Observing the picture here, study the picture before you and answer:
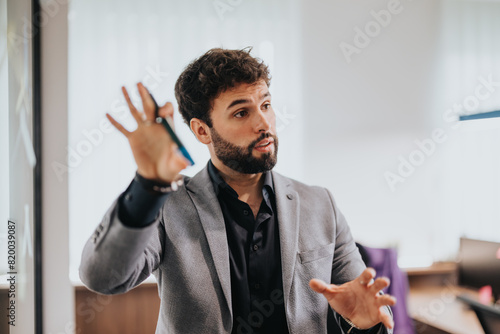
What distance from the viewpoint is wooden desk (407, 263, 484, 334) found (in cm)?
238

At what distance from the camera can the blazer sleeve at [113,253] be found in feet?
2.90

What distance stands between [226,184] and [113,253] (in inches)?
20.1

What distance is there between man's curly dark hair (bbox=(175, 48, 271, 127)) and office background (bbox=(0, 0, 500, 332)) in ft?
4.60

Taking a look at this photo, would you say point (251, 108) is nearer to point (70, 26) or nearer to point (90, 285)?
point (90, 285)

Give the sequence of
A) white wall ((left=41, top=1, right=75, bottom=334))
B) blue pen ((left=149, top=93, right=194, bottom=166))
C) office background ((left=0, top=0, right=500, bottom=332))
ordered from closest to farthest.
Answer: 1. blue pen ((left=149, top=93, right=194, bottom=166))
2. white wall ((left=41, top=1, right=75, bottom=334))
3. office background ((left=0, top=0, right=500, bottom=332))

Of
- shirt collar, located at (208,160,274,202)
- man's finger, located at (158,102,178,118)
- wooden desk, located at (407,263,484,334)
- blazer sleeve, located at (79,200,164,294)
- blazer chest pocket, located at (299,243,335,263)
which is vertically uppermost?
man's finger, located at (158,102,178,118)

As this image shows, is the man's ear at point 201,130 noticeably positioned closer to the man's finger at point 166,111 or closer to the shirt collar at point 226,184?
the shirt collar at point 226,184

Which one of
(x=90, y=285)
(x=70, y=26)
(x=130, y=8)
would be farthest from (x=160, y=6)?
(x=90, y=285)

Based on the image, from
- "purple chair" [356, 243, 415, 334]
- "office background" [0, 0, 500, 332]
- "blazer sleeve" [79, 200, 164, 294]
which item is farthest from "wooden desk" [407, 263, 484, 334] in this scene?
"blazer sleeve" [79, 200, 164, 294]

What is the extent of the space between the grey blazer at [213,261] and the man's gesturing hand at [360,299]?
0.14m

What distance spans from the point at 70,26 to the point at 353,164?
7.44ft

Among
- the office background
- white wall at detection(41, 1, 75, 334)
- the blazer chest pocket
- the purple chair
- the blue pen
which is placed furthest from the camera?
the office background

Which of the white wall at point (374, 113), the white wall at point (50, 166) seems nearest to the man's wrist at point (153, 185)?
the white wall at point (50, 166)

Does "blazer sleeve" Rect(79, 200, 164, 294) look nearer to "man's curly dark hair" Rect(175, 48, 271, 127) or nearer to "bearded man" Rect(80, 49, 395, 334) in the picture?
"bearded man" Rect(80, 49, 395, 334)
